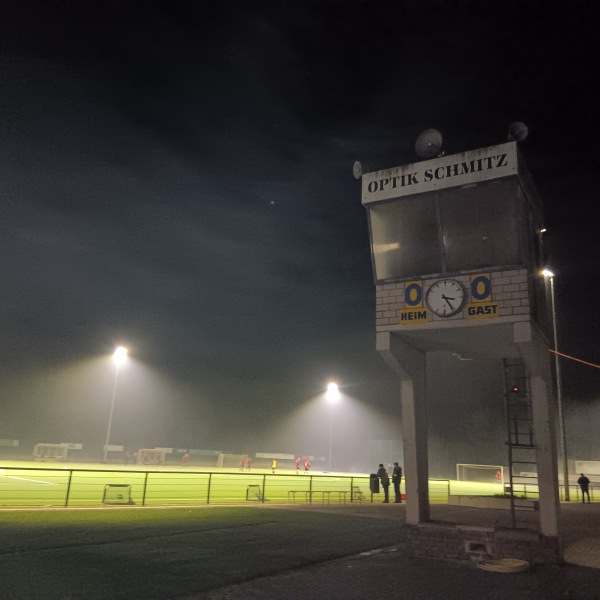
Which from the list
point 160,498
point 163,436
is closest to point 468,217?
point 160,498

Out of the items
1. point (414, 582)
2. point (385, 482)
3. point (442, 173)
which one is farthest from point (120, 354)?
point (414, 582)

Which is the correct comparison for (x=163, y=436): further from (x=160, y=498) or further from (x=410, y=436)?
(x=410, y=436)

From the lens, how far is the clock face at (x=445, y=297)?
1084 cm

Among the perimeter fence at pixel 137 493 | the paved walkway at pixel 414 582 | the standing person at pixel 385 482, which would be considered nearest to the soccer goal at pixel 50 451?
the perimeter fence at pixel 137 493

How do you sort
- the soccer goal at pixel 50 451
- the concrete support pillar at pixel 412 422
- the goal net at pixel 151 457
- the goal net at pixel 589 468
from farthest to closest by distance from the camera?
the soccer goal at pixel 50 451 → the goal net at pixel 151 457 → the goal net at pixel 589 468 → the concrete support pillar at pixel 412 422

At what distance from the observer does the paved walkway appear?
24.2 feet

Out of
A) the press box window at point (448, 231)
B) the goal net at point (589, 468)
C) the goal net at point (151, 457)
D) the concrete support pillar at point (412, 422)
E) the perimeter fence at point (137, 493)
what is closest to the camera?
the press box window at point (448, 231)

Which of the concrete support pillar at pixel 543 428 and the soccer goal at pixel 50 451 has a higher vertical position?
the concrete support pillar at pixel 543 428

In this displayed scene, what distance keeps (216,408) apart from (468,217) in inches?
2708

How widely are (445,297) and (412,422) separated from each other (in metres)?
2.90

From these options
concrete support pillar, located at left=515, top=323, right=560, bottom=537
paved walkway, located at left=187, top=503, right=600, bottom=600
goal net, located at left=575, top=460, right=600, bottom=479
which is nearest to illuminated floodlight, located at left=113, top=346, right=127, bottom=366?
goal net, located at left=575, top=460, right=600, bottom=479

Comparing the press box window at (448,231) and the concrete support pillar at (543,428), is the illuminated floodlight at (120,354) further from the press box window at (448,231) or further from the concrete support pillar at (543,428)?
the concrete support pillar at (543,428)

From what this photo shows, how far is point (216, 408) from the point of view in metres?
75.7

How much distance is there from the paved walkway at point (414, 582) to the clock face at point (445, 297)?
4838 mm
